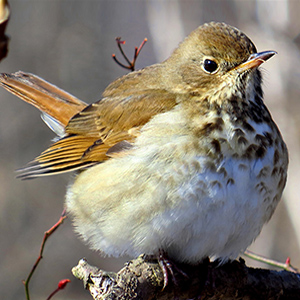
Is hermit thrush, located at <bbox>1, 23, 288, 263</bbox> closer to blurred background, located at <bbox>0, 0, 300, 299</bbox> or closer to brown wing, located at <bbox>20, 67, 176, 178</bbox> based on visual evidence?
brown wing, located at <bbox>20, 67, 176, 178</bbox>

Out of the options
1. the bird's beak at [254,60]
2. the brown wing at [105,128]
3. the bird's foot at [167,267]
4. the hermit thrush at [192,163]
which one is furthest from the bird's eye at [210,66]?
the bird's foot at [167,267]

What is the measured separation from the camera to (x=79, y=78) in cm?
875

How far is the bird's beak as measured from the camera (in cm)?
305

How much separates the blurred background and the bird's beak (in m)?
0.74

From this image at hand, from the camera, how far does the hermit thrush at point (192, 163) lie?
3062 mm

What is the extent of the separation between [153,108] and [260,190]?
0.83 m

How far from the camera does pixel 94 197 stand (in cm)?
346

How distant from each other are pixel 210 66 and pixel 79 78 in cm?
570

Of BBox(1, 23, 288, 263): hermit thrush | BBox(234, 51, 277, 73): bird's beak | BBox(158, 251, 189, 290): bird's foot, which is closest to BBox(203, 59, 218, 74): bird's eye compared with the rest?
BBox(1, 23, 288, 263): hermit thrush

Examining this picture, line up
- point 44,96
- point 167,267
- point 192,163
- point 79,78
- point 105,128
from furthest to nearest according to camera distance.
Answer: point 79,78
point 44,96
point 105,128
point 167,267
point 192,163

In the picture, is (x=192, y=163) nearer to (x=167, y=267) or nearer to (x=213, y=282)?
(x=167, y=267)

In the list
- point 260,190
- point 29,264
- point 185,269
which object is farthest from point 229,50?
point 29,264

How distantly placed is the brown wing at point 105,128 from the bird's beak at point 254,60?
483mm

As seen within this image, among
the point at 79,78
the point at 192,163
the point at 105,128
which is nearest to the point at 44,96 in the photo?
the point at 105,128
